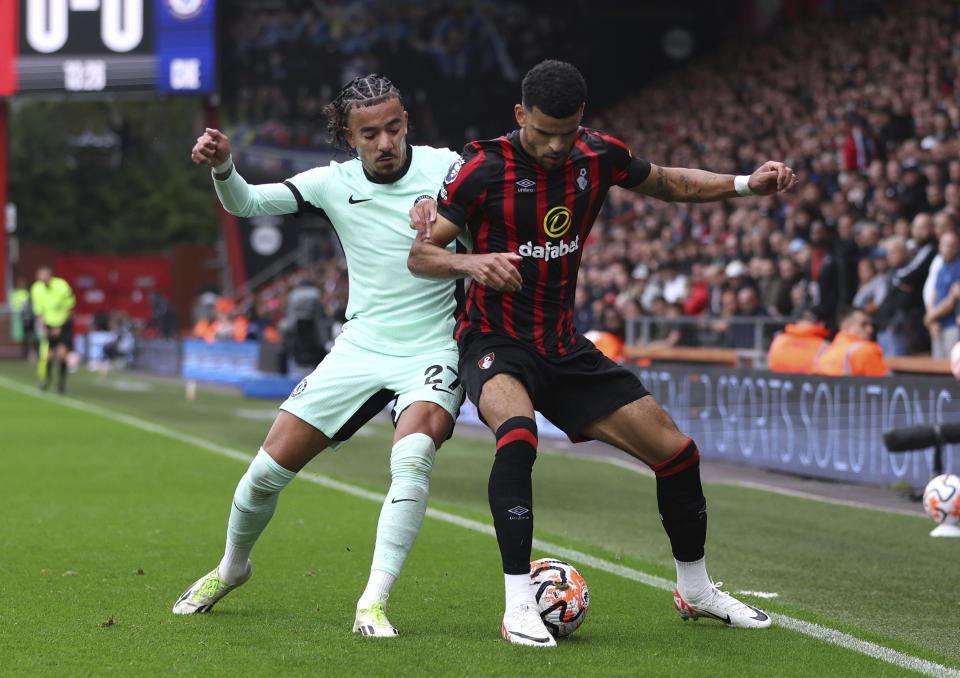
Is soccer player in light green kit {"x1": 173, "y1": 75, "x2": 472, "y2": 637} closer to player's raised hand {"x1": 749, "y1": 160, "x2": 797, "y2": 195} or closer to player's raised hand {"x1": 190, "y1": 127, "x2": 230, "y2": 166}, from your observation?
player's raised hand {"x1": 190, "y1": 127, "x2": 230, "y2": 166}

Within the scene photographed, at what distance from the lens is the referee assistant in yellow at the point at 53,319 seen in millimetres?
22141

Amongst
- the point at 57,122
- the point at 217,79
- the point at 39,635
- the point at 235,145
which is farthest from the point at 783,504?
the point at 57,122

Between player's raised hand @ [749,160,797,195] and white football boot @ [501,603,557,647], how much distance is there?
67.5 inches

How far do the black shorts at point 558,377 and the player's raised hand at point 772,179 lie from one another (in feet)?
2.74

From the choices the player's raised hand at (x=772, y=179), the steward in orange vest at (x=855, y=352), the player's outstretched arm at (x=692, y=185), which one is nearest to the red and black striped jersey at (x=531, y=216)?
the player's outstretched arm at (x=692, y=185)

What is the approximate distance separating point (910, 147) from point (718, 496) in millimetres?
8234

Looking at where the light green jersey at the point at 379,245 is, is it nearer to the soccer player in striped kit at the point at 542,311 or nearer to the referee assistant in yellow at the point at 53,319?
the soccer player in striped kit at the point at 542,311

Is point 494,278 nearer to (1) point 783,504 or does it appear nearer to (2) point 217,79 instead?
(1) point 783,504

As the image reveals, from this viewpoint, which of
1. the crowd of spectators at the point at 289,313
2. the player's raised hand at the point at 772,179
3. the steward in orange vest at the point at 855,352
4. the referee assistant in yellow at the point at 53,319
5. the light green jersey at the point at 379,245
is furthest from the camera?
the referee assistant in yellow at the point at 53,319

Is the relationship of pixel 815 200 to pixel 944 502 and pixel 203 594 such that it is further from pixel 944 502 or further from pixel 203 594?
pixel 203 594

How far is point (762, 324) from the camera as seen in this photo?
15.1 meters

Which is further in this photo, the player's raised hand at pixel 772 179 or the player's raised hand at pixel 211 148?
the player's raised hand at pixel 772 179

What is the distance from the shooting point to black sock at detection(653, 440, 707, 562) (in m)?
5.10

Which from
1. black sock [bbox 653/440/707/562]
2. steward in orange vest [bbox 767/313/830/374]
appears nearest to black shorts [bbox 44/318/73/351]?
steward in orange vest [bbox 767/313/830/374]
